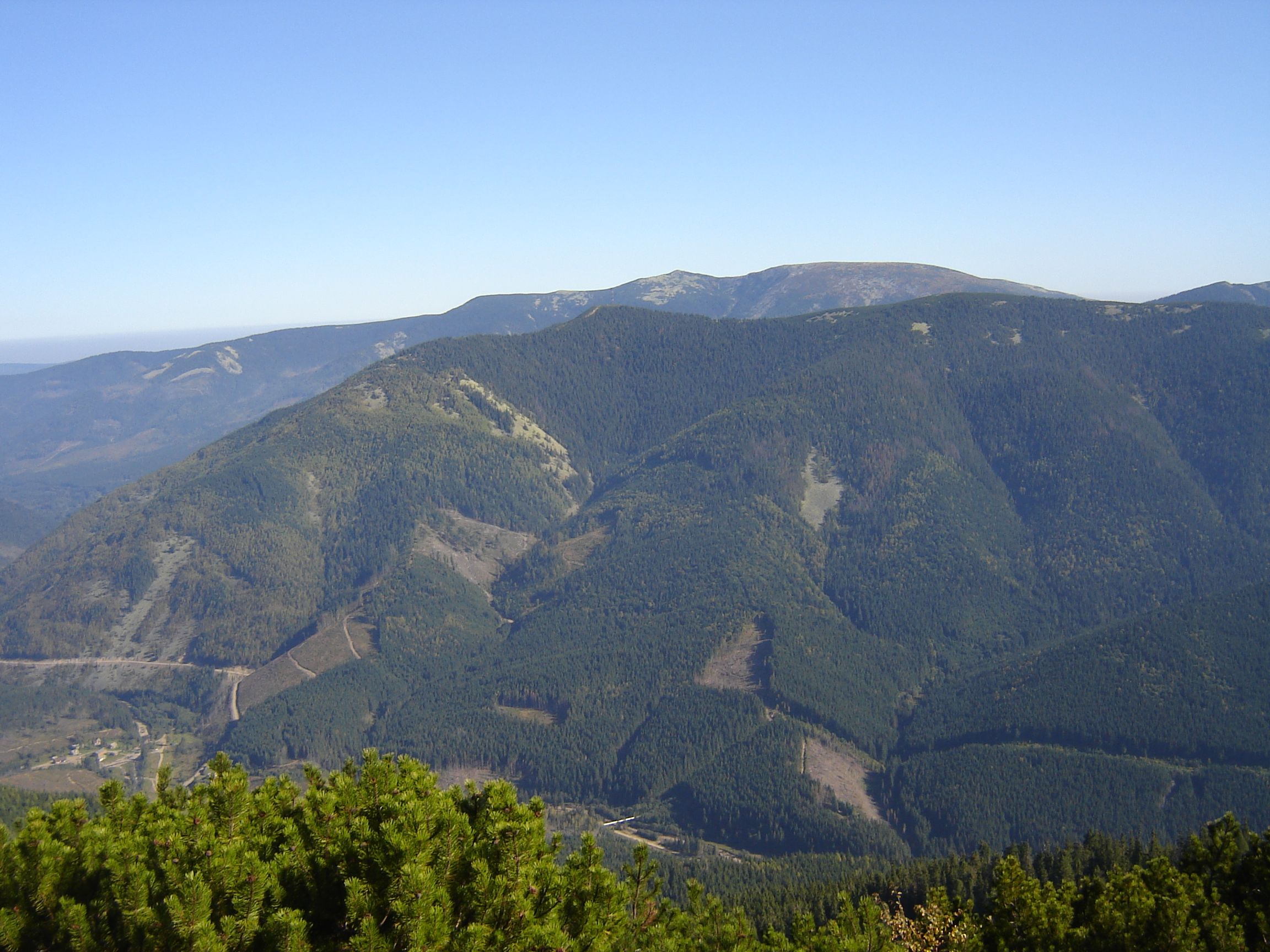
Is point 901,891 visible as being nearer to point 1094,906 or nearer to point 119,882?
point 1094,906

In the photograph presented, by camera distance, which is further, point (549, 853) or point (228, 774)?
point (228, 774)

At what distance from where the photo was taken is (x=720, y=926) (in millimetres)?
40000

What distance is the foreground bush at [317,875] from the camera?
74.6 feet

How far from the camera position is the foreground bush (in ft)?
74.6

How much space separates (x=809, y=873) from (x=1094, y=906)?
126m

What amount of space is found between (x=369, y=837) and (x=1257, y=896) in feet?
148

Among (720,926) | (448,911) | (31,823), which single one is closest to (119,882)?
(31,823)

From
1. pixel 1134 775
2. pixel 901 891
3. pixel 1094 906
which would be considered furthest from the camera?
pixel 1134 775

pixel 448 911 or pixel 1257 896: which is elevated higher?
pixel 448 911

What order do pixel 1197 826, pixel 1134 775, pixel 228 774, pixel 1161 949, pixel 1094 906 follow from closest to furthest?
1. pixel 228 774
2. pixel 1161 949
3. pixel 1094 906
4. pixel 1197 826
5. pixel 1134 775

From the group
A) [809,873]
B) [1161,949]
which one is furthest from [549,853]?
[809,873]

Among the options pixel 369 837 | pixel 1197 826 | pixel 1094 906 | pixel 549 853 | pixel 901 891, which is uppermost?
pixel 369 837

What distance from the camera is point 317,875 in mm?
25266

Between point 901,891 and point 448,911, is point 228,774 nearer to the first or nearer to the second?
point 448,911
